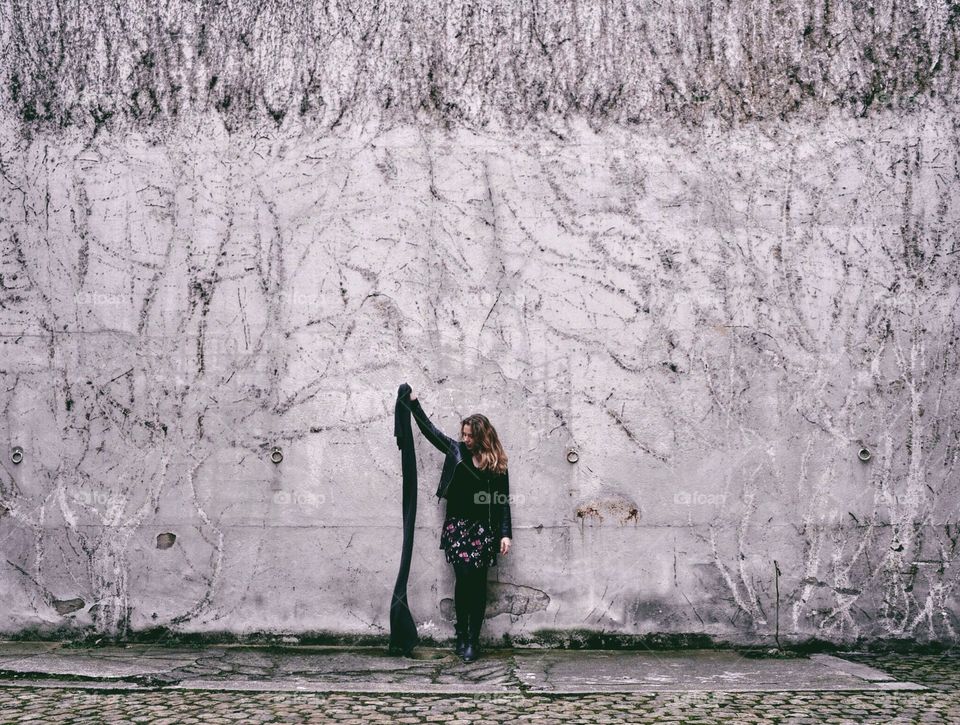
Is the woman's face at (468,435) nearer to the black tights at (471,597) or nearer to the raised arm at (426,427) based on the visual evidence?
the raised arm at (426,427)

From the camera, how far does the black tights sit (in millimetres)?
5918

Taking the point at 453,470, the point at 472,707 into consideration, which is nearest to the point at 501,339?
the point at 453,470

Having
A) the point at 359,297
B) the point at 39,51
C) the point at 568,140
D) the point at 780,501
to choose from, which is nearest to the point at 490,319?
the point at 359,297

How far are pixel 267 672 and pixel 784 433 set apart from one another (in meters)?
3.97

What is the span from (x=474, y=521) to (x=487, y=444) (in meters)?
0.54

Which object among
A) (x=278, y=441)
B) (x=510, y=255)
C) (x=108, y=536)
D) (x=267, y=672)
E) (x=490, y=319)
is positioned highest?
(x=510, y=255)

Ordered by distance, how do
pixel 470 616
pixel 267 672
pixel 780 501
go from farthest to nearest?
pixel 780 501
pixel 470 616
pixel 267 672

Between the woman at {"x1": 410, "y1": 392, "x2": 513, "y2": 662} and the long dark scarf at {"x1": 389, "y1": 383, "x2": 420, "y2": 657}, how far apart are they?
333 millimetres

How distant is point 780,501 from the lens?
20.8ft

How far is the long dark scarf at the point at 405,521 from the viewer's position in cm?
621

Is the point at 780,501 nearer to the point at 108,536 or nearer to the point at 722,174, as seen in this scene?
the point at 722,174

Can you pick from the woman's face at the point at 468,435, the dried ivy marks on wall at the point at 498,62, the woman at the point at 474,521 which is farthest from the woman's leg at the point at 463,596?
the dried ivy marks on wall at the point at 498,62

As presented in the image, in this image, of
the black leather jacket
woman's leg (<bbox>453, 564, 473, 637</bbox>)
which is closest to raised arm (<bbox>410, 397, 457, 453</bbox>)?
the black leather jacket

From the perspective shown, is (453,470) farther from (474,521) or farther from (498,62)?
(498,62)
